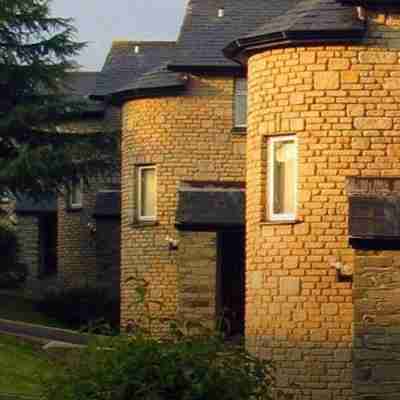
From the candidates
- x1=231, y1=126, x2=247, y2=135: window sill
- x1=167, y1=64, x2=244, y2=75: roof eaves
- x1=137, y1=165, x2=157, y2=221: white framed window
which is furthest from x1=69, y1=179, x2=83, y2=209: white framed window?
x1=231, y1=126, x2=247, y2=135: window sill

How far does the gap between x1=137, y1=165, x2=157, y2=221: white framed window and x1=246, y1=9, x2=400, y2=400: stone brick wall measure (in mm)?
12237

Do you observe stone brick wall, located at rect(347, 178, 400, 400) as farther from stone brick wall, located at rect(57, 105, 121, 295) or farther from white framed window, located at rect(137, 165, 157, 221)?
stone brick wall, located at rect(57, 105, 121, 295)

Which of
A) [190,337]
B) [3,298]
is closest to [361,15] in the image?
[190,337]

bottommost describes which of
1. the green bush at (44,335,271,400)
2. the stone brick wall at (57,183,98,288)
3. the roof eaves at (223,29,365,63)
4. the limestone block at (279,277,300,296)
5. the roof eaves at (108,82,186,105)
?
the green bush at (44,335,271,400)

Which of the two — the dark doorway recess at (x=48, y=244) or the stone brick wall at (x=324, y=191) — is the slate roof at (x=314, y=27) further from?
the dark doorway recess at (x=48, y=244)

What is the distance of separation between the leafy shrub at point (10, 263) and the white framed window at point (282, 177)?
90.4 feet

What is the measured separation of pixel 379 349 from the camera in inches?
853

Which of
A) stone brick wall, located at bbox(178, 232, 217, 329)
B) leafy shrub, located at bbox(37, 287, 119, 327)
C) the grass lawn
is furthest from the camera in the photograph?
leafy shrub, located at bbox(37, 287, 119, 327)

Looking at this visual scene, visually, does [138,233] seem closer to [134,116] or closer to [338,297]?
[134,116]

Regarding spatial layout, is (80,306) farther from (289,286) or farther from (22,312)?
(289,286)

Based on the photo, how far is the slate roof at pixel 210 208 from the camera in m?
32.4

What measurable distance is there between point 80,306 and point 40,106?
856 cm

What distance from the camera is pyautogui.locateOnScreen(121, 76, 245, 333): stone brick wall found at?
117ft

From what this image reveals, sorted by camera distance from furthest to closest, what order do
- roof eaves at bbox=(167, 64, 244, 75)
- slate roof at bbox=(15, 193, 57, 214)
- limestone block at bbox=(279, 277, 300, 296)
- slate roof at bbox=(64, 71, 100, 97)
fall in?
slate roof at bbox=(15, 193, 57, 214)
slate roof at bbox=(64, 71, 100, 97)
roof eaves at bbox=(167, 64, 244, 75)
limestone block at bbox=(279, 277, 300, 296)
